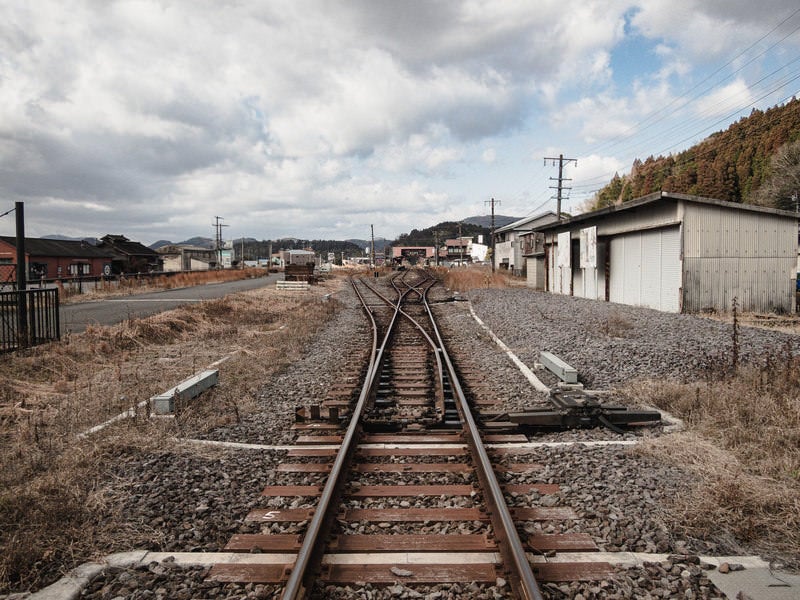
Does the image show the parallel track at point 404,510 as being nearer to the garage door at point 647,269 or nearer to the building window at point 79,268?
the garage door at point 647,269

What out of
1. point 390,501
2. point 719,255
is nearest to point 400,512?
point 390,501

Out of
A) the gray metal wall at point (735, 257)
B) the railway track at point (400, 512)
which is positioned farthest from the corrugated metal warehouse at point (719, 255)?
the railway track at point (400, 512)

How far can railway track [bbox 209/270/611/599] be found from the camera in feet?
10.3

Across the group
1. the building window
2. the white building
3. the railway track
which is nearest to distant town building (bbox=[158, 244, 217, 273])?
the building window

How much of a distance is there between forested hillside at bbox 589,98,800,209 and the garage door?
42.8 meters

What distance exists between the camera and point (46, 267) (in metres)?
52.3

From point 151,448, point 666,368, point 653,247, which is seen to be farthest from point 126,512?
point 653,247

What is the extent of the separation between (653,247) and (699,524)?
16635 mm

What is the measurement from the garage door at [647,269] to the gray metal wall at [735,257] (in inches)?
18.8

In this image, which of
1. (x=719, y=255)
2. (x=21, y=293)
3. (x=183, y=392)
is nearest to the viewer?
(x=183, y=392)

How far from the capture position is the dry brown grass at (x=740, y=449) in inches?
143

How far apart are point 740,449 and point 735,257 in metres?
14.2

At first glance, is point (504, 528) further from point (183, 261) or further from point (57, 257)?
point (183, 261)

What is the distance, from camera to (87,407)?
6840 mm
